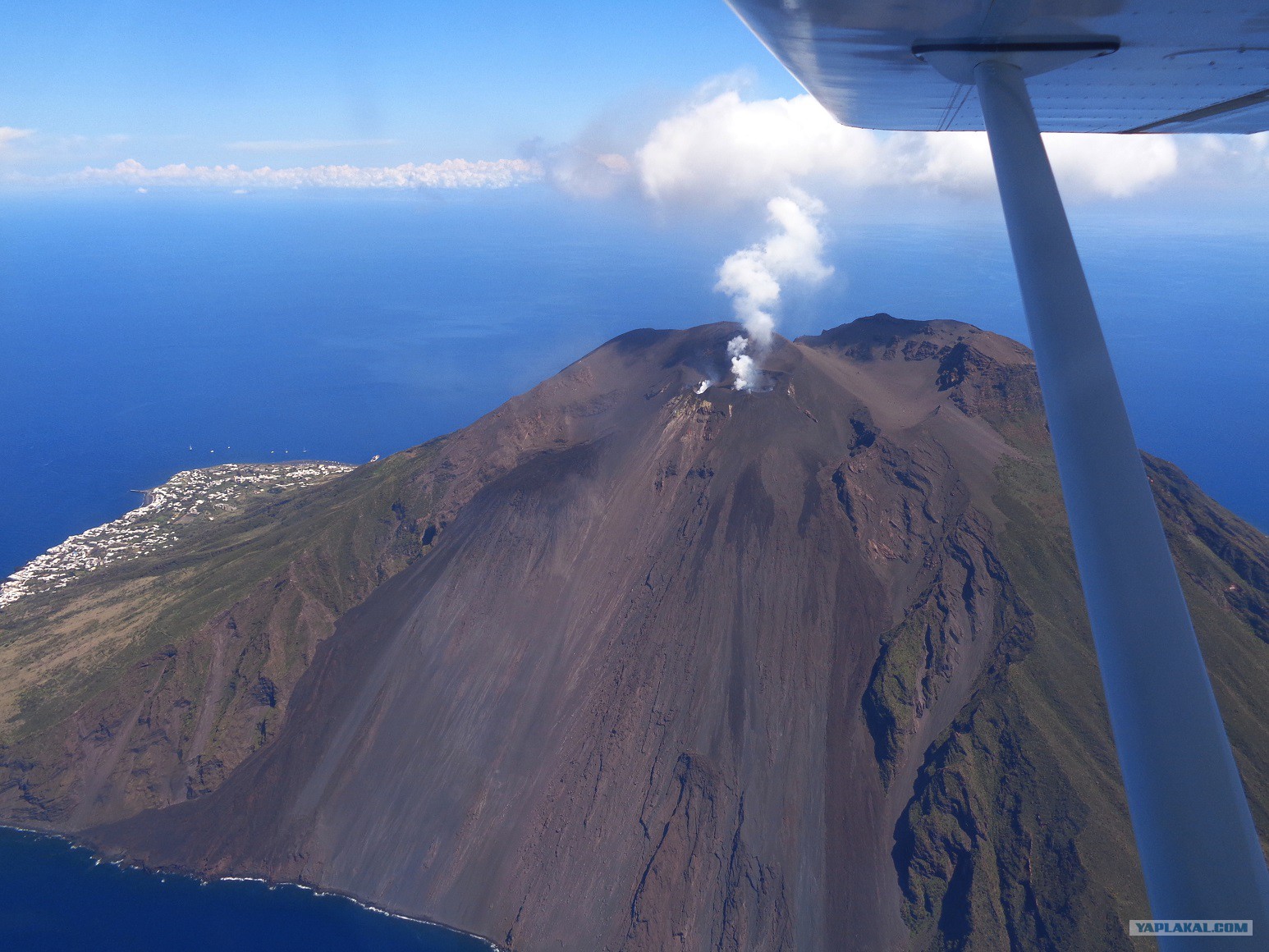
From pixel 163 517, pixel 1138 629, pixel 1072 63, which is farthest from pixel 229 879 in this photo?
pixel 163 517

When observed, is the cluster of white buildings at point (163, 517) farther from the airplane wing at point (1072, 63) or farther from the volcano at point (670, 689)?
the airplane wing at point (1072, 63)

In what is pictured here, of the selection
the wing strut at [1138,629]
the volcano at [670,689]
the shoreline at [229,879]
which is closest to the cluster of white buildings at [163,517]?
the volcano at [670,689]

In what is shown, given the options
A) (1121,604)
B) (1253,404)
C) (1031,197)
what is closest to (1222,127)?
(1031,197)

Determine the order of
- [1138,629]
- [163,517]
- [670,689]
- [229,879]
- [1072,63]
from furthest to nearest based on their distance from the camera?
1. [163,517]
2. [670,689]
3. [229,879]
4. [1072,63]
5. [1138,629]

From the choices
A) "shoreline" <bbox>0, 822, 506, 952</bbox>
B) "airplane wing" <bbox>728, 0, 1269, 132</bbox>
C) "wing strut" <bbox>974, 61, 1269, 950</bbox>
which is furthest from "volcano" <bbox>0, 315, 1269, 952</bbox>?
"wing strut" <bbox>974, 61, 1269, 950</bbox>

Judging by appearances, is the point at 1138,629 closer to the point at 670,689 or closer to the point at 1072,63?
the point at 1072,63

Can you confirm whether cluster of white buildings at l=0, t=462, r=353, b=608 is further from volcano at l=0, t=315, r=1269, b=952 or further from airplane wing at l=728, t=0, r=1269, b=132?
airplane wing at l=728, t=0, r=1269, b=132
